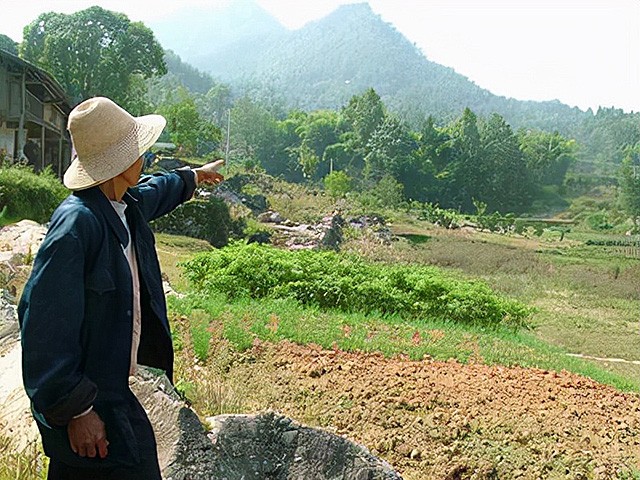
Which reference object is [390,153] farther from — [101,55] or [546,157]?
[101,55]

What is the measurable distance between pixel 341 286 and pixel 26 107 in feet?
24.9

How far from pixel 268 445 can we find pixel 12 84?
35.4 ft

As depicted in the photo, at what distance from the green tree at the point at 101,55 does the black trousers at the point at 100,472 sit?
58.8ft

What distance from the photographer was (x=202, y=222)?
15.0 meters

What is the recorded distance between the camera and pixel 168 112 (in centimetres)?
2305

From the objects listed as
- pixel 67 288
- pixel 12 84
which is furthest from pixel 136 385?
pixel 12 84

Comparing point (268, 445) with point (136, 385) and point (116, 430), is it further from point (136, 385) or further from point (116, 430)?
point (116, 430)

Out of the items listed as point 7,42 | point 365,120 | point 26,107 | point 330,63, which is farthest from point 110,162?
point 330,63

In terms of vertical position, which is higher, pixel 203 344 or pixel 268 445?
pixel 268 445

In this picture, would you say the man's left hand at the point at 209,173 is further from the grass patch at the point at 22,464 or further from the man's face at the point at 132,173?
the grass patch at the point at 22,464

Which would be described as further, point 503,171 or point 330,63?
point 330,63

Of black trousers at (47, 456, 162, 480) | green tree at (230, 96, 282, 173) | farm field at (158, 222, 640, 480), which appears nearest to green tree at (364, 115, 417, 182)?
green tree at (230, 96, 282, 173)

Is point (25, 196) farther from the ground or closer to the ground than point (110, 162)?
closer to the ground

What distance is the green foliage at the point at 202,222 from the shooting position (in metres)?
14.8
